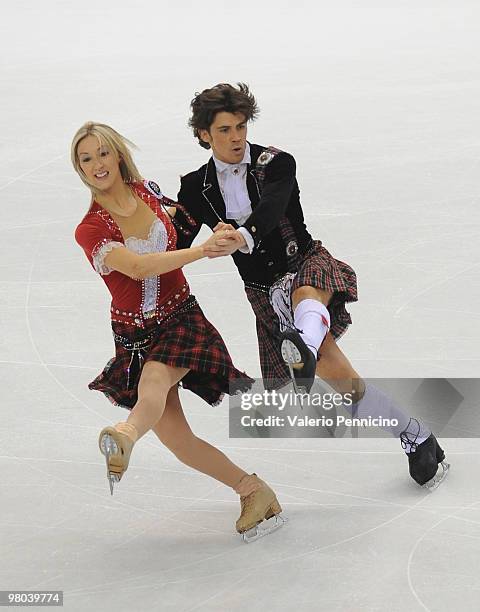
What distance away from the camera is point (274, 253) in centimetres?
376

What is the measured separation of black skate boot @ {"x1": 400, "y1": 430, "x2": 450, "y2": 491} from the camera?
12.7ft

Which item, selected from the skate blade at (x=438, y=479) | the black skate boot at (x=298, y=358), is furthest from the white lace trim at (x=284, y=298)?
the skate blade at (x=438, y=479)

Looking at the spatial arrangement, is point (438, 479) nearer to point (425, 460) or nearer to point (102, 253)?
point (425, 460)

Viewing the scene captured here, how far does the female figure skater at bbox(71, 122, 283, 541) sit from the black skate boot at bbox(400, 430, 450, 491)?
486 millimetres

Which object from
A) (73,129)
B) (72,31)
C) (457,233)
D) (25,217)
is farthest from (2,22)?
(457,233)

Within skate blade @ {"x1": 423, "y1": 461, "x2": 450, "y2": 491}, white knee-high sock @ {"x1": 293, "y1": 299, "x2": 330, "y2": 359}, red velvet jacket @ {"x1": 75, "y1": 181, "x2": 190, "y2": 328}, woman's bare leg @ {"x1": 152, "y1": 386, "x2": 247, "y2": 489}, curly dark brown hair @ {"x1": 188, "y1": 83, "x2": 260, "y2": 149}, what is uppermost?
curly dark brown hair @ {"x1": 188, "y1": 83, "x2": 260, "y2": 149}

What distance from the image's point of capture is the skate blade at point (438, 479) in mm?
3877

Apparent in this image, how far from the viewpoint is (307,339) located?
352 centimetres

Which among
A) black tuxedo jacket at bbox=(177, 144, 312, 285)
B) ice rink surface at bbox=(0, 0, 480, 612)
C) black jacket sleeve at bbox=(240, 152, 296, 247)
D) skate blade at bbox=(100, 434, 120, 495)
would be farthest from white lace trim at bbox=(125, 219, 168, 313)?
ice rink surface at bbox=(0, 0, 480, 612)

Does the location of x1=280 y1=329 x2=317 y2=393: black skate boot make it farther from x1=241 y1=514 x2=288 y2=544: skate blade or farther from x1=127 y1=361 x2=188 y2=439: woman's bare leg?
x1=241 y1=514 x2=288 y2=544: skate blade

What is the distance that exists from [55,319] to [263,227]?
205 cm

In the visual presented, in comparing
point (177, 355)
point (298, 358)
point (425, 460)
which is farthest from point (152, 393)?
point (425, 460)

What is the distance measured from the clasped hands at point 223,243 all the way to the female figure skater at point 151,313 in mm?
10

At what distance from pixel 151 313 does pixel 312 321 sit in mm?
479
